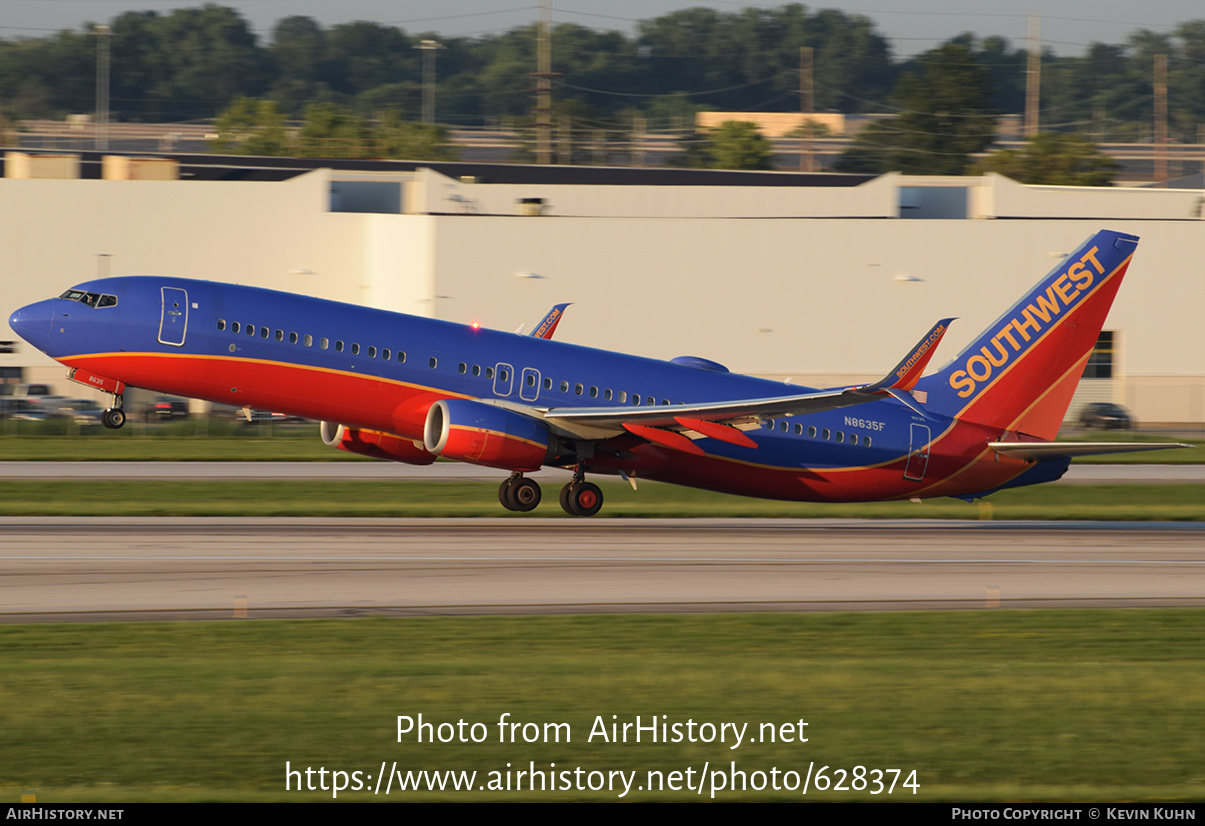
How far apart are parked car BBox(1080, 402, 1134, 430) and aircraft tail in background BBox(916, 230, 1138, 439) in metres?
43.5

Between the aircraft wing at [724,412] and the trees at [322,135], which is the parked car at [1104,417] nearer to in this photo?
the aircraft wing at [724,412]

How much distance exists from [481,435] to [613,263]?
1853 inches

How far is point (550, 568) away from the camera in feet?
91.9

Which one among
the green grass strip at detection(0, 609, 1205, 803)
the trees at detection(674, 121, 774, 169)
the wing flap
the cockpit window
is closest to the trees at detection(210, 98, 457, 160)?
the trees at detection(674, 121, 774, 169)

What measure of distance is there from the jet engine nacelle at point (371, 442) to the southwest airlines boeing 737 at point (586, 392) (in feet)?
0.19

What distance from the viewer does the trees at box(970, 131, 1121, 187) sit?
138m

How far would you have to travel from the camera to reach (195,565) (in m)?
26.9

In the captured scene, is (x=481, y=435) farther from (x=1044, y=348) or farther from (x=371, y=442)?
(x=1044, y=348)

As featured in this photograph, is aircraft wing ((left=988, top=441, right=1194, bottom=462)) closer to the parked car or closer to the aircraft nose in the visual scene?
the aircraft nose
